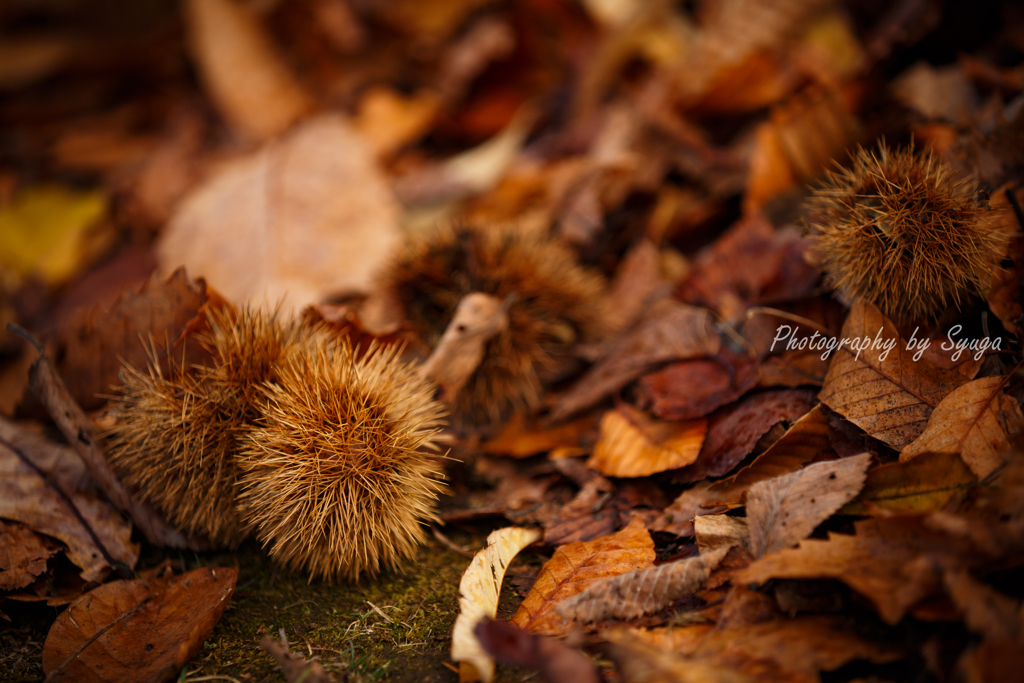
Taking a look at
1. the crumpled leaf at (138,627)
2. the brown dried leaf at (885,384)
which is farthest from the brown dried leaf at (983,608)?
the crumpled leaf at (138,627)

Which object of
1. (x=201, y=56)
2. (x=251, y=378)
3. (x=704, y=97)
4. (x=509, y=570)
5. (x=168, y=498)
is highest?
(x=201, y=56)

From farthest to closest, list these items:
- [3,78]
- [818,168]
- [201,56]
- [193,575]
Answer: [3,78] < [201,56] < [818,168] < [193,575]

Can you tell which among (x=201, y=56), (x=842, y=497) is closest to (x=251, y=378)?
(x=842, y=497)

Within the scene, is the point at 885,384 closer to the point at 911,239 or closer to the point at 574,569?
the point at 911,239

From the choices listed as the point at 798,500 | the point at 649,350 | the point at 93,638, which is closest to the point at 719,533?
the point at 798,500

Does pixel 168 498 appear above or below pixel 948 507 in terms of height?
above

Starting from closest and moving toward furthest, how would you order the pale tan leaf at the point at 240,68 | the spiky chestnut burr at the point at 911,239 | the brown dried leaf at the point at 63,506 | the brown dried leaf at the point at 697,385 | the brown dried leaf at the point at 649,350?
the spiky chestnut burr at the point at 911,239 → the brown dried leaf at the point at 63,506 → the brown dried leaf at the point at 697,385 → the brown dried leaf at the point at 649,350 → the pale tan leaf at the point at 240,68

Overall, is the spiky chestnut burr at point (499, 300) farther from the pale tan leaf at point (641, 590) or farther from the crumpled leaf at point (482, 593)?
the pale tan leaf at point (641, 590)

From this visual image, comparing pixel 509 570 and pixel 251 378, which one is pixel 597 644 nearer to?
pixel 509 570
